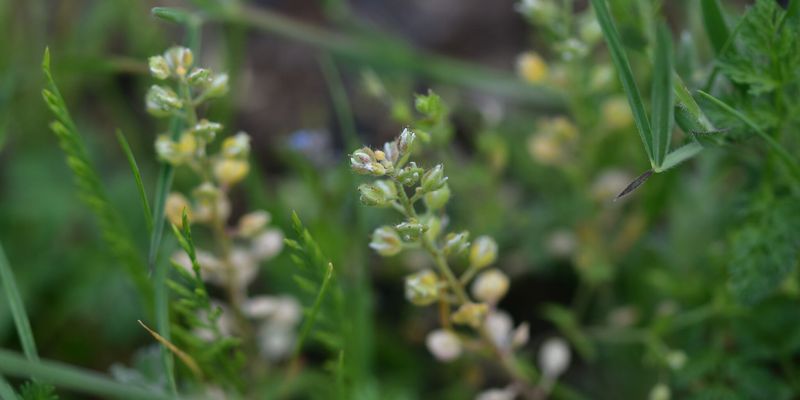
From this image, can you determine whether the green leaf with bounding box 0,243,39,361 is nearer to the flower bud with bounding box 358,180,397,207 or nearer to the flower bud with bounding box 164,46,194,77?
the flower bud with bounding box 164,46,194,77

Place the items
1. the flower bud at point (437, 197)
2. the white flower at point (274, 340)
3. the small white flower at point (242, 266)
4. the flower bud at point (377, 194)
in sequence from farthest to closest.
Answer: the white flower at point (274, 340), the small white flower at point (242, 266), the flower bud at point (437, 197), the flower bud at point (377, 194)

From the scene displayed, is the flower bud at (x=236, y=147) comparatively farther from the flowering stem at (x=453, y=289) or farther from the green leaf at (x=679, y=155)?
the green leaf at (x=679, y=155)

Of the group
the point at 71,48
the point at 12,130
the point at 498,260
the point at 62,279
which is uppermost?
the point at 71,48

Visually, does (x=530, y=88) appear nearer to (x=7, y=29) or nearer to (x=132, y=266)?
Result: (x=132, y=266)

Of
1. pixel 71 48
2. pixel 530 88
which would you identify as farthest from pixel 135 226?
pixel 530 88

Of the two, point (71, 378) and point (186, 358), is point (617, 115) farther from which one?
point (71, 378)

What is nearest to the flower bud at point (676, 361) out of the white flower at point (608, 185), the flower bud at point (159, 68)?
the white flower at point (608, 185)
